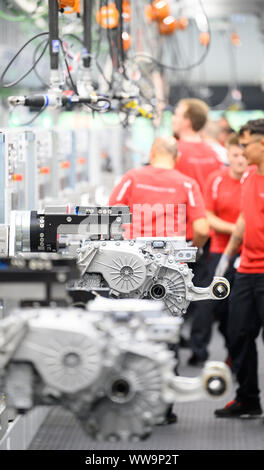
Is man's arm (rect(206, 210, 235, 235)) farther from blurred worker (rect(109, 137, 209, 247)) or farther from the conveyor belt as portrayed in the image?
the conveyor belt

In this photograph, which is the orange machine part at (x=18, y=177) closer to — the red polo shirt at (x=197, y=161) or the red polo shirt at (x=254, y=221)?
the red polo shirt at (x=254, y=221)

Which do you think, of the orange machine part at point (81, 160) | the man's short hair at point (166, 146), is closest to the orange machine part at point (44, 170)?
the man's short hair at point (166, 146)

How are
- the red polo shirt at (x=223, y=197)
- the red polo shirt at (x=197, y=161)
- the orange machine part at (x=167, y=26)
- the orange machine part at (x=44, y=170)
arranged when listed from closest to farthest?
the orange machine part at (x=44, y=170) → the red polo shirt at (x=223, y=197) → the red polo shirt at (x=197, y=161) → the orange machine part at (x=167, y=26)

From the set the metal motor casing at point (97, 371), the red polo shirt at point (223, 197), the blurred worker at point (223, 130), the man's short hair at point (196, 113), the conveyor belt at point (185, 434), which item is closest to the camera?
the metal motor casing at point (97, 371)

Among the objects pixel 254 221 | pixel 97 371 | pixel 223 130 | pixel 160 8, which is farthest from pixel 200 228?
pixel 223 130

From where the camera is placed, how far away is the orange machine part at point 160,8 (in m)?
9.31

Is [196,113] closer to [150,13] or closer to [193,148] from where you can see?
[193,148]

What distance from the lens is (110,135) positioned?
11.3 m

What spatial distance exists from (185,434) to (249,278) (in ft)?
3.38

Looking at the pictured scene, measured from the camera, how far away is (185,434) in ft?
20.1

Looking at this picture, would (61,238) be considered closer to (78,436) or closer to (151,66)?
(78,436)

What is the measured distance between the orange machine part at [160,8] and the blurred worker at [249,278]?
3524 millimetres

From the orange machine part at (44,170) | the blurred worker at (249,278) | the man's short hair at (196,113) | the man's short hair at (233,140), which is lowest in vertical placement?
the blurred worker at (249,278)

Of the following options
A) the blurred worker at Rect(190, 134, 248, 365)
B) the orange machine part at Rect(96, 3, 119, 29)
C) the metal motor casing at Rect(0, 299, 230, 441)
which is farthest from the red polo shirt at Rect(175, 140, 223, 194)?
the metal motor casing at Rect(0, 299, 230, 441)
